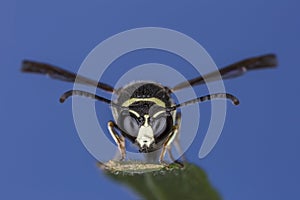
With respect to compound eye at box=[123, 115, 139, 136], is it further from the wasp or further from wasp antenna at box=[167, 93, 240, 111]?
wasp antenna at box=[167, 93, 240, 111]

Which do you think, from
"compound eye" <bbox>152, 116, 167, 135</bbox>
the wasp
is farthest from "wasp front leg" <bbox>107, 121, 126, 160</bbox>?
"compound eye" <bbox>152, 116, 167, 135</bbox>

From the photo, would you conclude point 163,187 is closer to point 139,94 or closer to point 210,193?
point 210,193

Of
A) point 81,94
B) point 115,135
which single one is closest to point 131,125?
point 115,135

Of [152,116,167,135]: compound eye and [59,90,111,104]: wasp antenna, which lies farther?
[152,116,167,135]: compound eye

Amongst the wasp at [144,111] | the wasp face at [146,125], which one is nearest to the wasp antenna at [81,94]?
the wasp at [144,111]

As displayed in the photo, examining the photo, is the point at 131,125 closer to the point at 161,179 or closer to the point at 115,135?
the point at 115,135

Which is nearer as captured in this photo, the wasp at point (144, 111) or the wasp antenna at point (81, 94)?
the wasp antenna at point (81, 94)

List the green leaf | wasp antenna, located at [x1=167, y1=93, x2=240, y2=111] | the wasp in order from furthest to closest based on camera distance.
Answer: the wasp
wasp antenna, located at [x1=167, y1=93, x2=240, y2=111]
the green leaf

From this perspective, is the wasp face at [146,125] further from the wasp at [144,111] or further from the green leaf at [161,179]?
the green leaf at [161,179]
